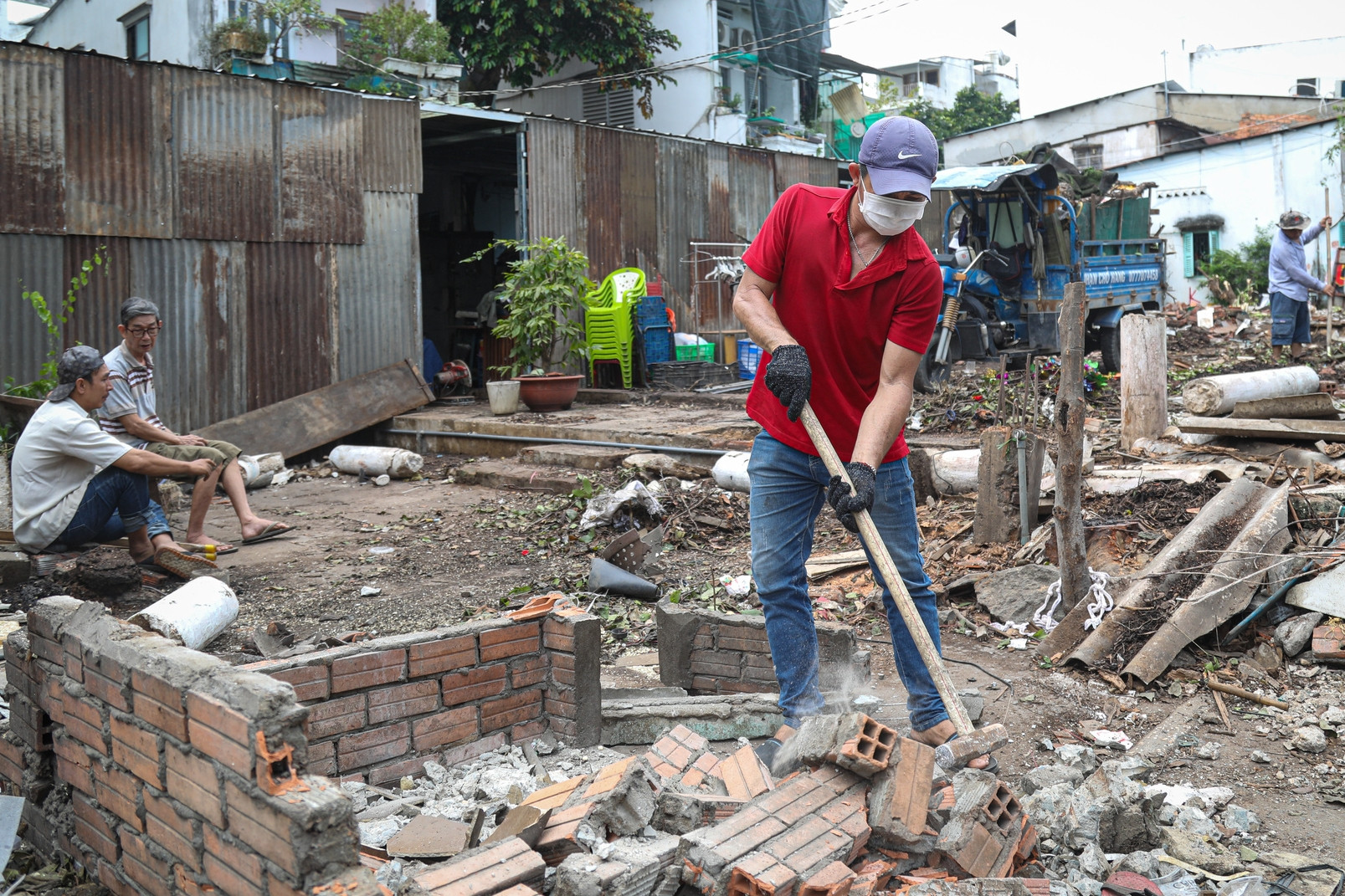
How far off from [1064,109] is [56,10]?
2685 centimetres

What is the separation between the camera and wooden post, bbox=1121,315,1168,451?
7855 mm

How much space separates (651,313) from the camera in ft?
44.9

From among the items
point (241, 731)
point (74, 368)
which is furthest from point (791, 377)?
point (74, 368)

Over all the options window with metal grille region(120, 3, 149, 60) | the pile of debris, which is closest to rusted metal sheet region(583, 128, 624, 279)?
window with metal grille region(120, 3, 149, 60)

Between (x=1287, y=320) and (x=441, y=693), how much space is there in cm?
1095

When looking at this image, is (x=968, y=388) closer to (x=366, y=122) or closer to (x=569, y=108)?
(x=366, y=122)

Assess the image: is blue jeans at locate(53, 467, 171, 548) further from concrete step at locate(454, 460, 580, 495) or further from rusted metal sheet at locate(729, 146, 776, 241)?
rusted metal sheet at locate(729, 146, 776, 241)

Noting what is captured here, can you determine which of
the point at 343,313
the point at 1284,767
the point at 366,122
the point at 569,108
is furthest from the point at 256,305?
the point at 569,108

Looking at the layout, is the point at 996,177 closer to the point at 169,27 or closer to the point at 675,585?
the point at 675,585

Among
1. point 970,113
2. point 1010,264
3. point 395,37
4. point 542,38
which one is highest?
point 970,113

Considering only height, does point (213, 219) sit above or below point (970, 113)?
below

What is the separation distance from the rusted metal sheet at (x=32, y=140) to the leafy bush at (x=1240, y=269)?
963 inches

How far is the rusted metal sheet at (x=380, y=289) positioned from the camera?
11531mm

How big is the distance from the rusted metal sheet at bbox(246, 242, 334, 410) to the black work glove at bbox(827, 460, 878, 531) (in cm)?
901
